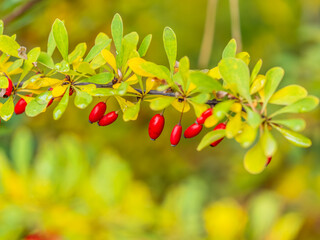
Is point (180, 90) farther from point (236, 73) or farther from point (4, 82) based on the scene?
point (4, 82)

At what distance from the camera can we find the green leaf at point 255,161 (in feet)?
1.20

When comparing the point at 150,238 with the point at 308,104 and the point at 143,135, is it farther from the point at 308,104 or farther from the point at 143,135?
the point at 308,104

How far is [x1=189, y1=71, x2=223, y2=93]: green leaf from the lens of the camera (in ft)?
1.19

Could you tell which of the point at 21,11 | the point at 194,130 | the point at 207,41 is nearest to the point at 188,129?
the point at 194,130

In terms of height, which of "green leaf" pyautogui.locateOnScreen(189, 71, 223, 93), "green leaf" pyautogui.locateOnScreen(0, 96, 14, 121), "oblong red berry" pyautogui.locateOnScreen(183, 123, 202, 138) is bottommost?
"oblong red berry" pyautogui.locateOnScreen(183, 123, 202, 138)

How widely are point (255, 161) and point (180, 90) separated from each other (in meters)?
0.09

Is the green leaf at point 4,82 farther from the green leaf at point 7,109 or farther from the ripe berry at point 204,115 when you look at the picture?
the ripe berry at point 204,115

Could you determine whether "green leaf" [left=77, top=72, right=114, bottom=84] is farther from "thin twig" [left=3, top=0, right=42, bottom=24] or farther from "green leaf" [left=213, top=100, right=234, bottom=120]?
"thin twig" [left=3, top=0, right=42, bottom=24]

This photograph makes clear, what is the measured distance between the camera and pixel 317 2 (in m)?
1.53

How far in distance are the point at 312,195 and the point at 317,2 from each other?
671 mm

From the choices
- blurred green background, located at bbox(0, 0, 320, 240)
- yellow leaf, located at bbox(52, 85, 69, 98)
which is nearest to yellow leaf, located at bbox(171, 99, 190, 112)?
yellow leaf, located at bbox(52, 85, 69, 98)

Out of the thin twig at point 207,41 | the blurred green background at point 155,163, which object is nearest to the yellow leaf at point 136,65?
the blurred green background at point 155,163

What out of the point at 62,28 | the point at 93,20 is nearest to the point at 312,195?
the point at 93,20

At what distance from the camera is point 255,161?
37cm
